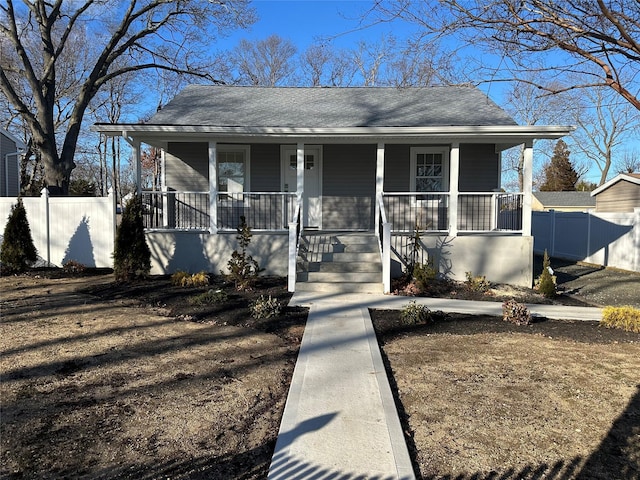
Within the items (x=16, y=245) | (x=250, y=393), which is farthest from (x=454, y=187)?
(x=16, y=245)

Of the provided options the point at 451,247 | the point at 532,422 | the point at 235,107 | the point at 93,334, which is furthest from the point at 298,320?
the point at 235,107

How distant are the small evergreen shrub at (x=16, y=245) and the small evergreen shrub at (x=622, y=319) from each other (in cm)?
1162

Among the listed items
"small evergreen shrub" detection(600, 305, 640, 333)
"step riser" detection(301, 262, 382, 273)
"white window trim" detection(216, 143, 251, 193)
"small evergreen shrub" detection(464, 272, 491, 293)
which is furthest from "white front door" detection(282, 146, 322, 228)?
"small evergreen shrub" detection(600, 305, 640, 333)

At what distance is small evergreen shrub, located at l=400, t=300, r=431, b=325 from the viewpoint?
655cm

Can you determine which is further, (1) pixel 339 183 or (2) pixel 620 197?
(2) pixel 620 197

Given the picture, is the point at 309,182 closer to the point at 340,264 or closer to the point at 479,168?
the point at 340,264

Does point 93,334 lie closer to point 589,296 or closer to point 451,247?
point 451,247

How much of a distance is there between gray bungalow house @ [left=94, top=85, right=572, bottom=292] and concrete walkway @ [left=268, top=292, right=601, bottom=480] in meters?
2.99

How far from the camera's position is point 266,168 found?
12.0 m

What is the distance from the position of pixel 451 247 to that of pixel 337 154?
4.04m

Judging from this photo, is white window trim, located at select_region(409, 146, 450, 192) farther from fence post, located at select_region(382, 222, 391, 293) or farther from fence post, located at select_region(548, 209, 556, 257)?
fence post, located at select_region(548, 209, 556, 257)

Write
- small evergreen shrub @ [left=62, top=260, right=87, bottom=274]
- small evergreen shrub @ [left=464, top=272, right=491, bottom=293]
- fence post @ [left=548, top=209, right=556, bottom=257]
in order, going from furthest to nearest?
fence post @ [left=548, top=209, right=556, bottom=257] < small evergreen shrub @ [left=62, top=260, right=87, bottom=274] < small evergreen shrub @ [left=464, top=272, right=491, bottom=293]

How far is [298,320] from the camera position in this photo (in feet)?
22.0

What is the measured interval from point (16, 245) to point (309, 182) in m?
7.13
